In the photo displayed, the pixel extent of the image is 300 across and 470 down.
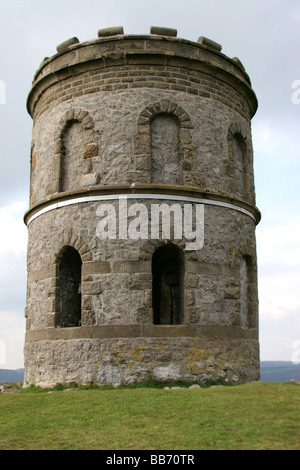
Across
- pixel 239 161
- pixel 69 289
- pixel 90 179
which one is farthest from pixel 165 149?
pixel 69 289

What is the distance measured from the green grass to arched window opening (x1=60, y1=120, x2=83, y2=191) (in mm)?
5332

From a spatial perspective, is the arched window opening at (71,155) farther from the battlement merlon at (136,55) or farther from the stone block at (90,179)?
the battlement merlon at (136,55)

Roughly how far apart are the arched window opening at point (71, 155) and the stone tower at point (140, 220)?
0.12 ft

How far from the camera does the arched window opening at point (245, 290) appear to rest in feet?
45.8

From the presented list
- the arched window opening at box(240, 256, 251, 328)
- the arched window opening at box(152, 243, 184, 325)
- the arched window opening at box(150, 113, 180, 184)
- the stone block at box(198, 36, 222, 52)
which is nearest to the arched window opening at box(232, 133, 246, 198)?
the arched window opening at box(240, 256, 251, 328)

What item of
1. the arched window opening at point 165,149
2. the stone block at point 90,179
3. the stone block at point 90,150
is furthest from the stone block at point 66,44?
the stone block at point 90,179

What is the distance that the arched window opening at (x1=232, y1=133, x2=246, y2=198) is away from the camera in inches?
578

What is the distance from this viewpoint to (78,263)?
13852 millimetres

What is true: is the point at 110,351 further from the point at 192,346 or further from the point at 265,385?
the point at 265,385

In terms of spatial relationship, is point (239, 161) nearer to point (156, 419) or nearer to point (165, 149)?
point (165, 149)

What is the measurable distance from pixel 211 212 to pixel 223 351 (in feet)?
11.1

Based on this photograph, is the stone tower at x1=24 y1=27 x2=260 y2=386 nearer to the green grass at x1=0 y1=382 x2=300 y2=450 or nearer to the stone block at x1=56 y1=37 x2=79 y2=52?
the stone block at x1=56 y1=37 x2=79 y2=52
